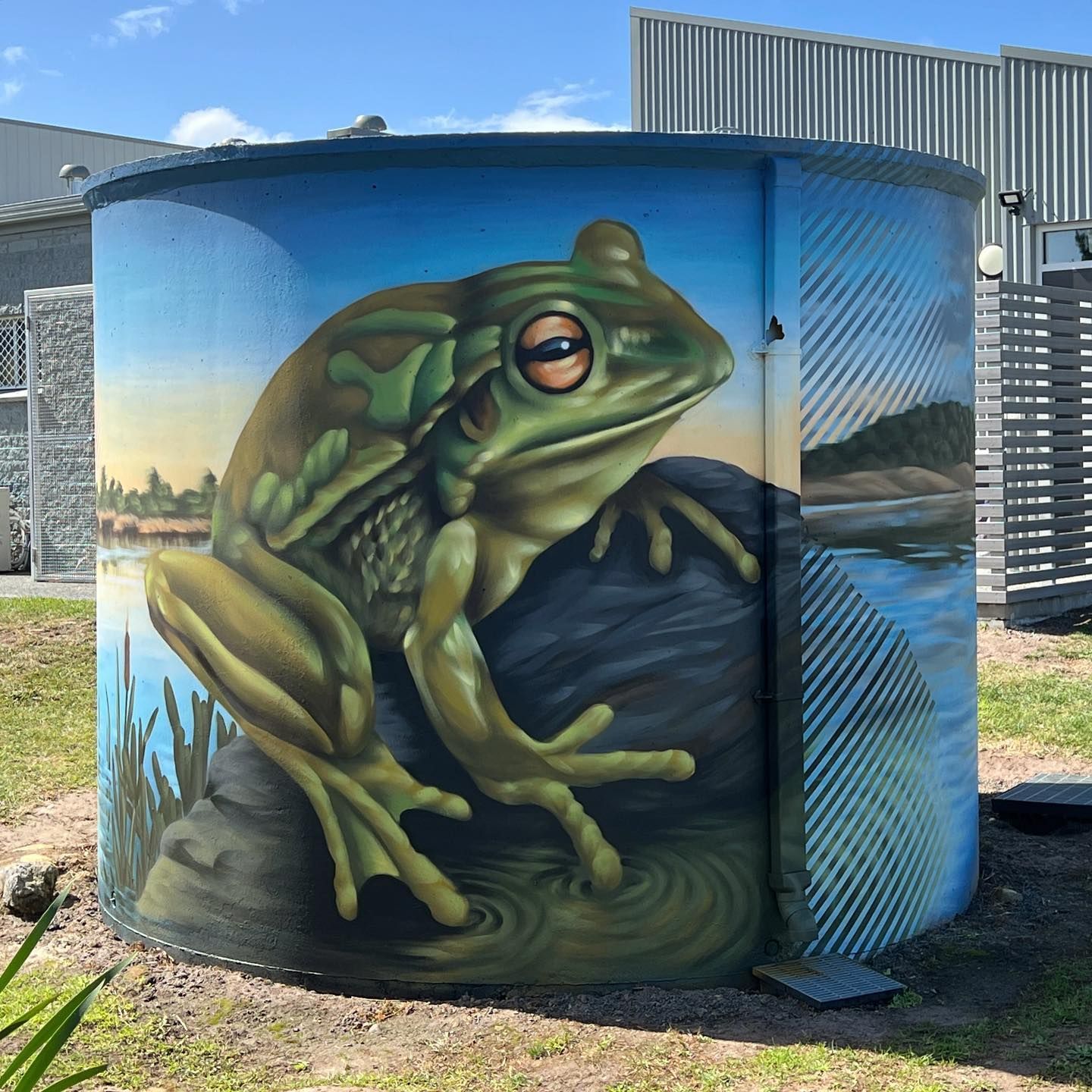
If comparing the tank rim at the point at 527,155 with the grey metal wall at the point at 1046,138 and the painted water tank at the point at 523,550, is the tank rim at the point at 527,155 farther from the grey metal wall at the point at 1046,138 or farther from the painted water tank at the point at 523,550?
the grey metal wall at the point at 1046,138

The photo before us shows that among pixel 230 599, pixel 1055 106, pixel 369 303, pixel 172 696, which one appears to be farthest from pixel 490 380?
pixel 1055 106

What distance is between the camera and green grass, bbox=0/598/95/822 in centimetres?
833

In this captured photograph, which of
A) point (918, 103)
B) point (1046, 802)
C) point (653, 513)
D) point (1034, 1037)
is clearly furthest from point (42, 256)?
point (1034, 1037)

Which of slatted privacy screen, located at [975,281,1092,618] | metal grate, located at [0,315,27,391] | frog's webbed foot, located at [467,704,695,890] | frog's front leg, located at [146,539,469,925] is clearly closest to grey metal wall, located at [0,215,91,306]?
metal grate, located at [0,315,27,391]

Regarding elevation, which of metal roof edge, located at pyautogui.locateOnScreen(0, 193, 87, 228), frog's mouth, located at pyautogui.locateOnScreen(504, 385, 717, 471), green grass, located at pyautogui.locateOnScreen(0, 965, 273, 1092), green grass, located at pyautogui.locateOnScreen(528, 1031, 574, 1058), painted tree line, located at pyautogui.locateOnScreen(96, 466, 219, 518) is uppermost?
metal roof edge, located at pyautogui.locateOnScreen(0, 193, 87, 228)

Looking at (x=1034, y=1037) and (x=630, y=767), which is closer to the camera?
(x=1034, y=1037)

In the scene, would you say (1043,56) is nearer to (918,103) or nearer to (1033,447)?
(918,103)

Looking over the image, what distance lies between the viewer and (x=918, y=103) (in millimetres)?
20875

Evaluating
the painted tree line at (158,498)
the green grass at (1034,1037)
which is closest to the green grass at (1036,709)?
the green grass at (1034,1037)

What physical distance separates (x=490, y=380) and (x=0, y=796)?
182 inches

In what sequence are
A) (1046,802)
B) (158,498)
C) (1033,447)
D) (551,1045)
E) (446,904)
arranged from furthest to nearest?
(1033,447)
(1046,802)
(158,498)
(446,904)
(551,1045)

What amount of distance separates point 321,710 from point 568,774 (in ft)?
2.65

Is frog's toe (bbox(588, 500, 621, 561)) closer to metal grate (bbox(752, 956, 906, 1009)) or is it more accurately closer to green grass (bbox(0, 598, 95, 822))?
metal grate (bbox(752, 956, 906, 1009))

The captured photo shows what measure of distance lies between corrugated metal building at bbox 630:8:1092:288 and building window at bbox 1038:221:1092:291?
0.02 meters
